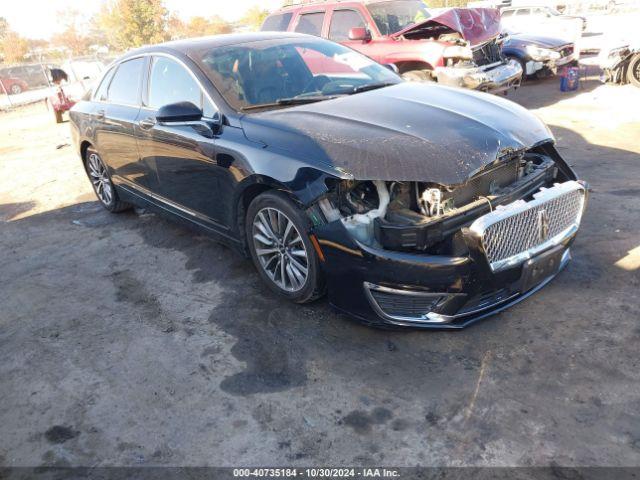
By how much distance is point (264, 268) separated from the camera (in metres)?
3.68

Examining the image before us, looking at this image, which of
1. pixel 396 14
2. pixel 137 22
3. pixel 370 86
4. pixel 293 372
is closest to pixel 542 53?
pixel 396 14

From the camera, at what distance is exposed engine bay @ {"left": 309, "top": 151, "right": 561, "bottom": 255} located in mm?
2832

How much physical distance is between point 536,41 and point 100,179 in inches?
376

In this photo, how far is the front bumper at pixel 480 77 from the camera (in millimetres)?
7902

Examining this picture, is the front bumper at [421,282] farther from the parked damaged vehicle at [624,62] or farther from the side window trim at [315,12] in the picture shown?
the parked damaged vehicle at [624,62]

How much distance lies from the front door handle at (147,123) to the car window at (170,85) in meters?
0.12

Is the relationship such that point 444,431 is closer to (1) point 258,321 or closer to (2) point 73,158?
(1) point 258,321

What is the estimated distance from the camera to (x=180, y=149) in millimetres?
4016

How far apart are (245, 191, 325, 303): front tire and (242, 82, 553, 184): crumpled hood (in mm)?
369

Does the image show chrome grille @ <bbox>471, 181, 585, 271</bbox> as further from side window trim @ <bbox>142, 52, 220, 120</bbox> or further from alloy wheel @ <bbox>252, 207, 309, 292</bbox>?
side window trim @ <bbox>142, 52, 220, 120</bbox>

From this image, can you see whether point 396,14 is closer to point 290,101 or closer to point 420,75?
point 420,75

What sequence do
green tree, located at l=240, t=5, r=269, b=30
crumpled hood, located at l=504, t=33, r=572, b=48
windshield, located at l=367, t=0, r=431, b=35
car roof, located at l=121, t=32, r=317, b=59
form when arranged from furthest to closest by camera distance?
green tree, located at l=240, t=5, r=269, b=30, crumpled hood, located at l=504, t=33, r=572, b=48, windshield, located at l=367, t=0, r=431, b=35, car roof, located at l=121, t=32, r=317, b=59

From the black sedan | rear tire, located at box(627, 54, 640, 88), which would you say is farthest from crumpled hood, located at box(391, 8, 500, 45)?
the black sedan

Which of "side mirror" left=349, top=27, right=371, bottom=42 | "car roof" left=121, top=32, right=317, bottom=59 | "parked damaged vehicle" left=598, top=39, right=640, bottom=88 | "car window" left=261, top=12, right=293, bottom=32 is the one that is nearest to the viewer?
"car roof" left=121, top=32, right=317, bottom=59
